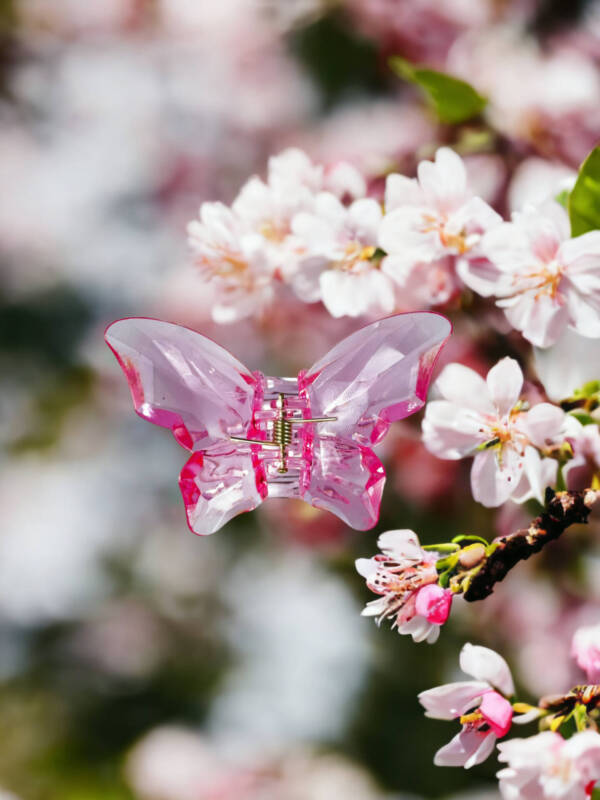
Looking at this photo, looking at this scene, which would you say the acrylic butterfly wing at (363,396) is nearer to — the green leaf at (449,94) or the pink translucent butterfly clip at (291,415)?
the pink translucent butterfly clip at (291,415)

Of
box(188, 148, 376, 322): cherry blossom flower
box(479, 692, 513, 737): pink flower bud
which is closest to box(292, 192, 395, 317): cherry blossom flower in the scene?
box(188, 148, 376, 322): cherry blossom flower

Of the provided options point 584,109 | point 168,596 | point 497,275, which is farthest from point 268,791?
point 584,109

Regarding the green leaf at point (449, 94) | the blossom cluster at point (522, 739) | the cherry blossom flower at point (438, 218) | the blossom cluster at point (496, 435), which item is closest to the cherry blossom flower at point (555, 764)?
the blossom cluster at point (522, 739)

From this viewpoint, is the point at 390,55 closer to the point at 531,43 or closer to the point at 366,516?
the point at 531,43

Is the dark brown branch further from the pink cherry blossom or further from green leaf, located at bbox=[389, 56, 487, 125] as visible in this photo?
green leaf, located at bbox=[389, 56, 487, 125]

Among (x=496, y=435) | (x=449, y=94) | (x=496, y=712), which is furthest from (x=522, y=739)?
(x=449, y=94)

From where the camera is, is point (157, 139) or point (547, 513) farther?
point (157, 139)
